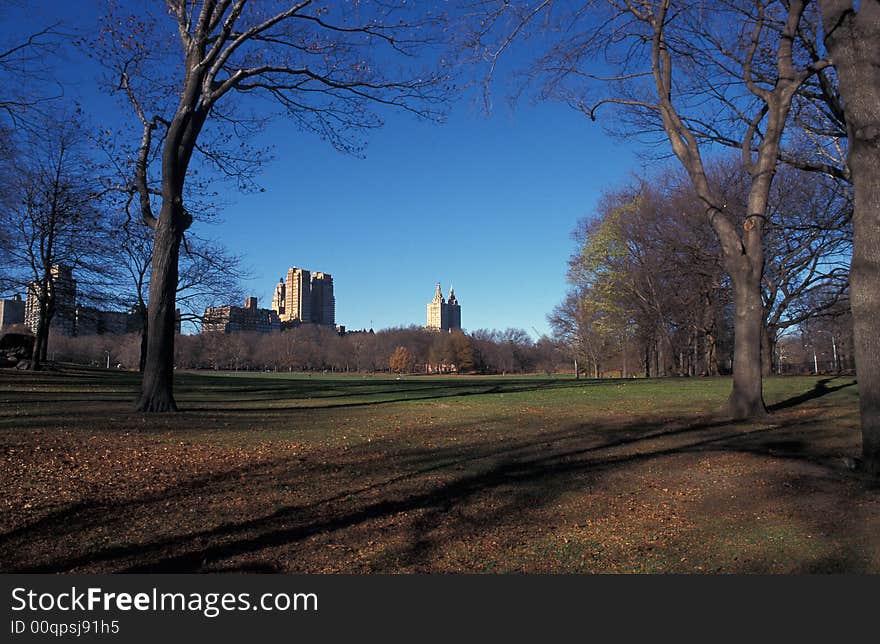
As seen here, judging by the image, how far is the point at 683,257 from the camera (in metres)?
32.4

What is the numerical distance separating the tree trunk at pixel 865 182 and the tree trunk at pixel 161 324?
11779mm

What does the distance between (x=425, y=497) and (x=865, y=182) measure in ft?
22.2

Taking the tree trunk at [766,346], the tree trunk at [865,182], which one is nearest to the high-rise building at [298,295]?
the tree trunk at [766,346]

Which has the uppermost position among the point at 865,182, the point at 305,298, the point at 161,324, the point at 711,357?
the point at 305,298

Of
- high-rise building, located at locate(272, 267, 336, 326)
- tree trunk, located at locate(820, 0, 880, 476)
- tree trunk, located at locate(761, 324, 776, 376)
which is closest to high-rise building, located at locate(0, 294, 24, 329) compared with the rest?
tree trunk, located at locate(761, 324, 776, 376)

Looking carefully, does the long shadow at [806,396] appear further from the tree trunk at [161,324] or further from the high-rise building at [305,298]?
the high-rise building at [305,298]

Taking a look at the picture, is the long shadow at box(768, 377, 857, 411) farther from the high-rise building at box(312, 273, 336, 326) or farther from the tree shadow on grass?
the high-rise building at box(312, 273, 336, 326)

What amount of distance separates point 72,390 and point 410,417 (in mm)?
11655

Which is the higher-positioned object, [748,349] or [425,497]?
[748,349]

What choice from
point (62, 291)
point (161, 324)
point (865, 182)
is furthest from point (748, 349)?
point (62, 291)

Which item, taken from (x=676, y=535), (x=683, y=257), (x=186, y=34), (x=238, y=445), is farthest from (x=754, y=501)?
(x=683, y=257)

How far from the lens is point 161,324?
39.0 ft

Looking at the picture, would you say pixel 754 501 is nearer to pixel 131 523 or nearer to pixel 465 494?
pixel 465 494

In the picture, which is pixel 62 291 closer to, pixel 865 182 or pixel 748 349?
pixel 748 349
